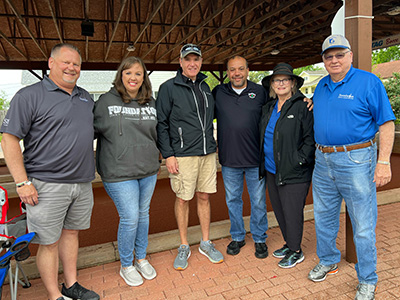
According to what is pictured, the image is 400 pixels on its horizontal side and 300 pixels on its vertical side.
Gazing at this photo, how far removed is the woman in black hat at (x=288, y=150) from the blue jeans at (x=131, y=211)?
1.19 meters

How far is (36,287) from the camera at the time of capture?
286cm

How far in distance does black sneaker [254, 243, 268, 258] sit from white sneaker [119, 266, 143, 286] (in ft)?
4.06

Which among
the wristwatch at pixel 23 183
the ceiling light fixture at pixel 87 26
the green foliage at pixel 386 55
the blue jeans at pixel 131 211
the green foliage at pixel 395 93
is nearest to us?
the wristwatch at pixel 23 183

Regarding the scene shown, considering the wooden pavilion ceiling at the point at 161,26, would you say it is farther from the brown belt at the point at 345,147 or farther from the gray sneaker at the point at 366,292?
the gray sneaker at the point at 366,292

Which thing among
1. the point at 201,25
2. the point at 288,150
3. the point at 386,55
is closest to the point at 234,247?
the point at 288,150

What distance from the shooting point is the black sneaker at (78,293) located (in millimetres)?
2631

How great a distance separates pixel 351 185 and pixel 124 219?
6.42 feet

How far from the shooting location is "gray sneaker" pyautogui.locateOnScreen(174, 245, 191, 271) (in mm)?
3090

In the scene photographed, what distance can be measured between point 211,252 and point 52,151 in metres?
1.88

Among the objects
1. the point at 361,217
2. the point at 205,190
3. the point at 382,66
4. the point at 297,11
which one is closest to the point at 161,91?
the point at 205,190

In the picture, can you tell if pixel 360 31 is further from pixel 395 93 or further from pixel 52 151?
pixel 395 93

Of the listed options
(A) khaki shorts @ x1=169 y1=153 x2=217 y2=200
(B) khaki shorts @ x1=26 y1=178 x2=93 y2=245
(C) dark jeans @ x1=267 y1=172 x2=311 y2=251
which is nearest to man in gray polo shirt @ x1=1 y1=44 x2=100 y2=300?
(B) khaki shorts @ x1=26 y1=178 x2=93 y2=245

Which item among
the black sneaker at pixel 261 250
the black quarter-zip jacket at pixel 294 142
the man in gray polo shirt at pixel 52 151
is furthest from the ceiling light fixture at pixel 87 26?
the black sneaker at pixel 261 250

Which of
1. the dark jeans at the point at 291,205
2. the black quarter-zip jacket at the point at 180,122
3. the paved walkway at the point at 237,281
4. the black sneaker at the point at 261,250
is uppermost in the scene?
the black quarter-zip jacket at the point at 180,122
